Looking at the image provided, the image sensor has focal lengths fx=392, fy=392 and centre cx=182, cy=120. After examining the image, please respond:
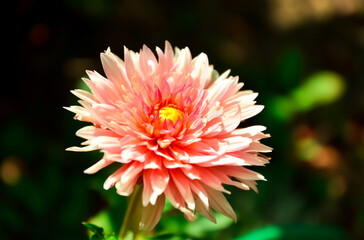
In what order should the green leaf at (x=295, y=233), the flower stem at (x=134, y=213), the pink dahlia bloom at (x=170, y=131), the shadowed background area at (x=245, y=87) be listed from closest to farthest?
the pink dahlia bloom at (x=170, y=131) < the flower stem at (x=134, y=213) < the green leaf at (x=295, y=233) < the shadowed background area at (x=245, y=87)

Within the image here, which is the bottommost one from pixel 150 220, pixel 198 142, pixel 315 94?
pixel 150 220

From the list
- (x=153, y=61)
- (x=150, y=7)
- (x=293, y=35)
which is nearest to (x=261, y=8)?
(x=293, y=35)

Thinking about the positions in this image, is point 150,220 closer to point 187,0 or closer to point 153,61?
point 153,61

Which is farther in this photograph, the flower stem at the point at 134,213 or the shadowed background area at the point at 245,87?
the shadowed background area at the point at 245,87

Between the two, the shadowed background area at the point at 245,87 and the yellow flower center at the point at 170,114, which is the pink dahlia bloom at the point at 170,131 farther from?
the shadowed background area at the point at 245,87

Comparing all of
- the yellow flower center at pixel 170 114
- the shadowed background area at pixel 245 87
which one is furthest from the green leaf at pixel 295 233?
the yellow flower center at pixel 170 114

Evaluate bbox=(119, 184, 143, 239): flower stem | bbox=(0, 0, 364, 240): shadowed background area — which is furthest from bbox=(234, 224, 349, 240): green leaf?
bbox=(119, 184, 143, 239): flower stem
